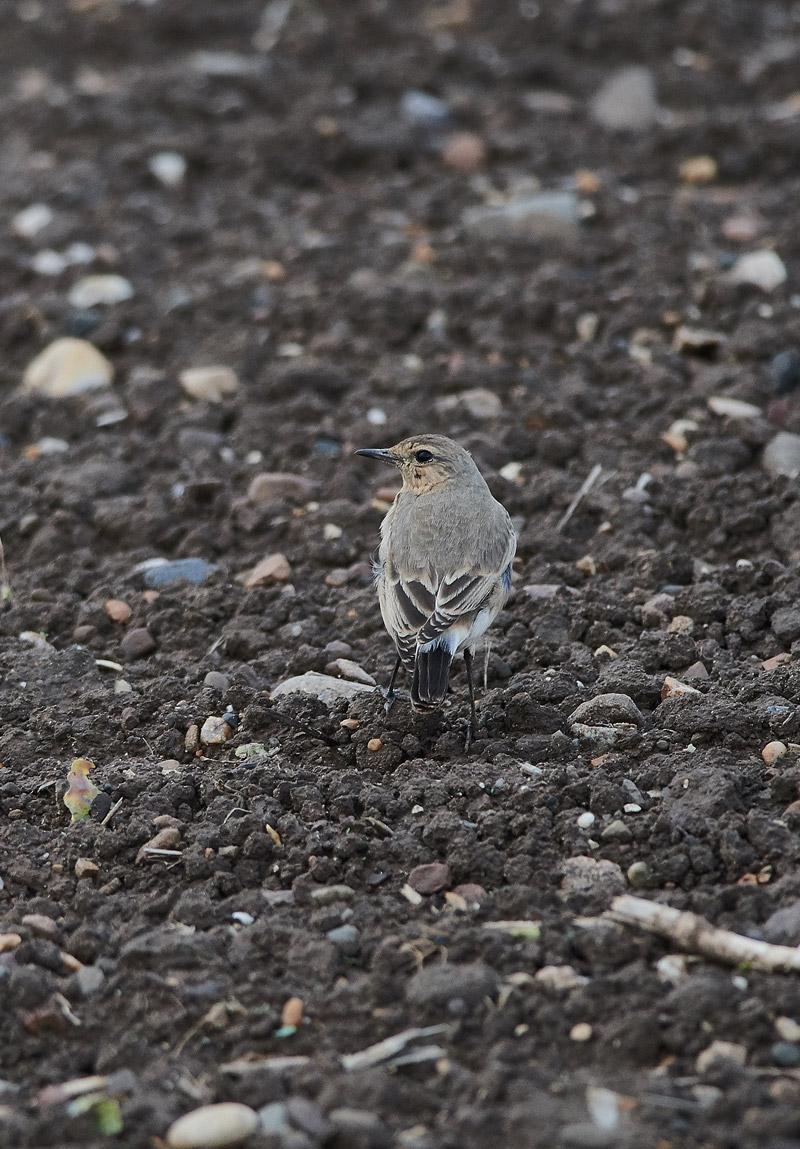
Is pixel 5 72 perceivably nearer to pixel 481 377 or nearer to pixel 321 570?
pixel 481 377

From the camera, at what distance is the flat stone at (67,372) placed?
8227 mm

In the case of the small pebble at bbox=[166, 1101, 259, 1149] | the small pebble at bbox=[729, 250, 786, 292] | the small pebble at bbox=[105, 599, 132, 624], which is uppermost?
the small pebble at bbox=[166, 1101, 259, 1149]

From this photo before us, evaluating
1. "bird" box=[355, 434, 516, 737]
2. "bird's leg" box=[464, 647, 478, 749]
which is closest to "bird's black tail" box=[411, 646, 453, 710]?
"bird" box=[355, 434, 516, 737]

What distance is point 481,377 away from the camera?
7820 millimetres

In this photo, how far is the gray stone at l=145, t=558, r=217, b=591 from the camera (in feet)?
21.2

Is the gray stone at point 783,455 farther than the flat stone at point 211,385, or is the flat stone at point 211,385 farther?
the flat stone at point 211,385

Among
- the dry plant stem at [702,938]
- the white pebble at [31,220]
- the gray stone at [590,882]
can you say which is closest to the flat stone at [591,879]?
the gray stone at [590,882]

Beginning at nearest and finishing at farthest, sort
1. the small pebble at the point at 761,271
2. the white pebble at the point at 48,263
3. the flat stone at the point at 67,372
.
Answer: the flat stone at the point at 67,372 → the small pebble at the point at 761,271 → the white pebble at the point at 48,263

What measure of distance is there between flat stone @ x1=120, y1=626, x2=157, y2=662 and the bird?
104cm

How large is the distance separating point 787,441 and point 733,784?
291cm

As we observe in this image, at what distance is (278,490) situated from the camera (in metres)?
7.04

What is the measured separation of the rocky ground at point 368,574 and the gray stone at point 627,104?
0.04 metres

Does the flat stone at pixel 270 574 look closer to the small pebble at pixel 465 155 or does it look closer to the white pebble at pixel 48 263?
the white pebble at pixel 48 263

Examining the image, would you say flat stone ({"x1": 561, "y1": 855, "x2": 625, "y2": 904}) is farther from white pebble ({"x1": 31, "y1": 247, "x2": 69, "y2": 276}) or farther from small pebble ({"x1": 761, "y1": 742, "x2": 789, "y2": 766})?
white pebble ({"x1": 31, "y1": 247, "x2": 69, "y2": 276})
